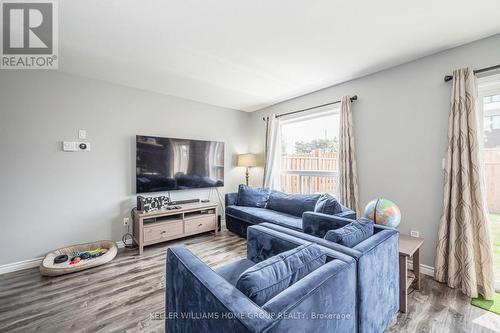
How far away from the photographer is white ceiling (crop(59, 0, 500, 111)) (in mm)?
1624

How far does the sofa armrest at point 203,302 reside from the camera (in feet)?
2.58

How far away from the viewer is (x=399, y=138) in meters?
2.52

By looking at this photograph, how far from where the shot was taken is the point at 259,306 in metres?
0.86

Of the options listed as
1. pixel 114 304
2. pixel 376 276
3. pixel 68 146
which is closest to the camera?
pixel 376 276

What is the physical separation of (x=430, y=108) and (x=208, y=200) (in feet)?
11.6

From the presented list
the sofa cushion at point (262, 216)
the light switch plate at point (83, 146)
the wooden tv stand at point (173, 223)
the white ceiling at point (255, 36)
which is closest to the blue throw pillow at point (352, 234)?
the sofa cushion at point (262, 216)

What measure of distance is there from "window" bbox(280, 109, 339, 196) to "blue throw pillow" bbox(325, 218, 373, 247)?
5.73 ft

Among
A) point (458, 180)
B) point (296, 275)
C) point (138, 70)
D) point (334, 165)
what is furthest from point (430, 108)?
point (138, 70)

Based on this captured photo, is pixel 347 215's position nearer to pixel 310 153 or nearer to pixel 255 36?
pixel 310 153

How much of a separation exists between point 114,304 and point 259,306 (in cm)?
172

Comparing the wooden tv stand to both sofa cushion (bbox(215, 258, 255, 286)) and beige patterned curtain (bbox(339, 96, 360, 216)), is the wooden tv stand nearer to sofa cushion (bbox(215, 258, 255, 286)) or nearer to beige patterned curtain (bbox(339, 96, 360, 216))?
sofa cushion (bbox(215, 258, 255, 286))

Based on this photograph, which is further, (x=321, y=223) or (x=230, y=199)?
(x=230, y=199)
